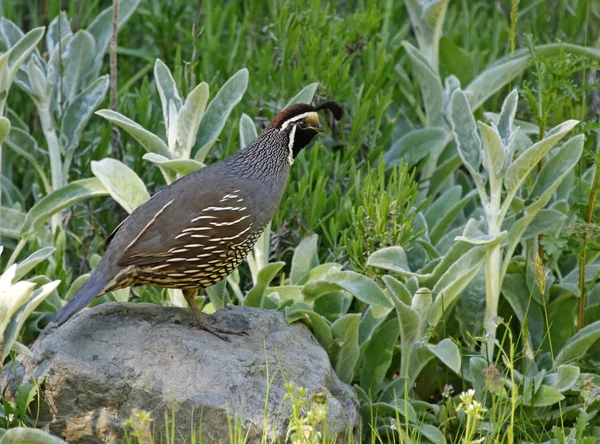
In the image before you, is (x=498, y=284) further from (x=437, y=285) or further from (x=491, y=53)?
(x=491, y=53)

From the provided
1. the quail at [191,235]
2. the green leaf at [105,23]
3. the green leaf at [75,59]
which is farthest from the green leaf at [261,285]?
the green leaf at [105,23]

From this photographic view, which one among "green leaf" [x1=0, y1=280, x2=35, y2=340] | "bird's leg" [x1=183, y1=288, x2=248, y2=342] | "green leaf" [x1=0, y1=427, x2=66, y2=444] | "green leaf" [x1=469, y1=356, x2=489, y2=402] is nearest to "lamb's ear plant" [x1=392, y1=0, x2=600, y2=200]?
"green leaf" [x1=469, y1=356, x2=489, y2=402]

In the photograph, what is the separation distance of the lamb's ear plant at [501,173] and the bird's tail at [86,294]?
1725 mm

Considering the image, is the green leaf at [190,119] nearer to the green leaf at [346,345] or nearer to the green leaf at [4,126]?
the green leaf at [4,126]

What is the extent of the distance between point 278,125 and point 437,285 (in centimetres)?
120

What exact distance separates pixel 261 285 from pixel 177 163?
774mm

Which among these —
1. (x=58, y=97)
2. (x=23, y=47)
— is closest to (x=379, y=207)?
(x=23, y=47)

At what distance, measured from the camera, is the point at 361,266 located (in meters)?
4.90

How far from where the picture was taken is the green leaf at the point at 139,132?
15.0 ft

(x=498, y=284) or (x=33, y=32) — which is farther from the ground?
(x=33, y=32)

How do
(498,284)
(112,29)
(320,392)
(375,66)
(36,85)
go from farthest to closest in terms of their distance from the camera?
(375,66) → (112,29) → (36,85) → (498,284) → (320,392)

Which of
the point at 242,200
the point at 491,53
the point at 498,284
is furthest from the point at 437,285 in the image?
the point at 491,53

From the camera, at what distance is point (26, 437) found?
3467mm

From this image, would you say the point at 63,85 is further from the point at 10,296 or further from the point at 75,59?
the point at 10,296
